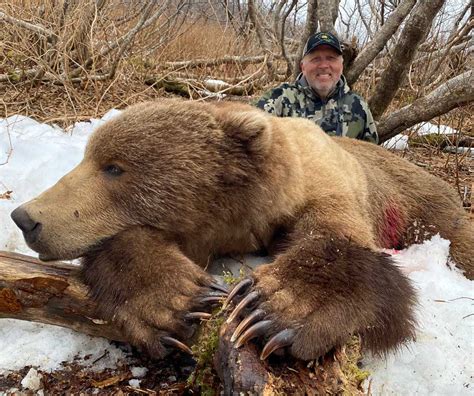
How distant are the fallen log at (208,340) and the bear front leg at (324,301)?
2.3 inches

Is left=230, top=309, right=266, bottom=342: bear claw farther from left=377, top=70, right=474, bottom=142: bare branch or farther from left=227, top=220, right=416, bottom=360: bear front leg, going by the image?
left=377, top=70, right=474, bottom=142: bare branch

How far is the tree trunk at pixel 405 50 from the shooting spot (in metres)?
4.64

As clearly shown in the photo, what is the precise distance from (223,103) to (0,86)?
167 inches

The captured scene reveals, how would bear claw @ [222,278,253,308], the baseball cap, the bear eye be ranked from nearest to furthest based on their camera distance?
bear claw @ [222,278,253,308], the bear eye, the baseball cap

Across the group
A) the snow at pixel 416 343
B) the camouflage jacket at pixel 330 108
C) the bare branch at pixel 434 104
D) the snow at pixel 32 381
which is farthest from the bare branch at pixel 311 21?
the snow at pixel 32 381

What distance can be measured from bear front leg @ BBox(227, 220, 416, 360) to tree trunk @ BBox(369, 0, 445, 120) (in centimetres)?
309

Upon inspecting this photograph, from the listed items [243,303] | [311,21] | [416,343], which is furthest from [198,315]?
[311,21]

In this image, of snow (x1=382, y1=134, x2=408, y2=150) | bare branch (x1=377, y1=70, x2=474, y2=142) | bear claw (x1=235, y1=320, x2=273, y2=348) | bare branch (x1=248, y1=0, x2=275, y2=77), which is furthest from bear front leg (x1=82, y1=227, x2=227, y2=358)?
bare branch (x1=248, y1=0, x2=275, y2=77)

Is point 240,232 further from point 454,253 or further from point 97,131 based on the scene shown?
point 454,253

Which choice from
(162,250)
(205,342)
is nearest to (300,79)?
(162,250)

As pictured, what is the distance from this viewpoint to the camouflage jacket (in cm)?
538

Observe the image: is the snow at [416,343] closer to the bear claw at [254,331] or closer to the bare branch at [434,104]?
the bear claw at [254,331]

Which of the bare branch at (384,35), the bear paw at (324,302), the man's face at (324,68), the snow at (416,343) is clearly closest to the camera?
the bear paw at (324,302)

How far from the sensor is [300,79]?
5.76 m
